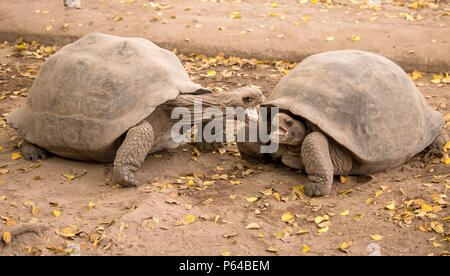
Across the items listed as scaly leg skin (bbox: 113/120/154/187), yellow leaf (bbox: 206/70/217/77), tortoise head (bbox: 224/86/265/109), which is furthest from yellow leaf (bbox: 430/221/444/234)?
yellow leaf (bbox: 206/70/217/77)

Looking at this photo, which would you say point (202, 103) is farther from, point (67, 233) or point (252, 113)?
point (67, 233)

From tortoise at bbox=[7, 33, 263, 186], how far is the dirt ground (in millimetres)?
256

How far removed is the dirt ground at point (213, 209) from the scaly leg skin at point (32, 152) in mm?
97

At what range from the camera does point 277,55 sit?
361 inches

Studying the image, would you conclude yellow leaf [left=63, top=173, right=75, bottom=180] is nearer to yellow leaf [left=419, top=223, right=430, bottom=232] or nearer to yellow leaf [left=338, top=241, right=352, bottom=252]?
yellow leaf [left=338, top=241, right=352, bottom=252]

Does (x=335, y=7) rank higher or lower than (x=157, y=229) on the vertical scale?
higher

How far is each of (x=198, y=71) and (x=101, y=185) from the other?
12.4 feet

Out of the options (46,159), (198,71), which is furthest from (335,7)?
(46,159)

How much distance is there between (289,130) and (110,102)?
6.20 feet

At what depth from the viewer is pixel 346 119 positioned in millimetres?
5066

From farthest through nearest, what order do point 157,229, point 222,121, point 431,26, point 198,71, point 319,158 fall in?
point 431,26 < point 198,71 < point 222,121 < point 319,158 < point 157,229

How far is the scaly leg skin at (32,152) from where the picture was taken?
5926 millimetres

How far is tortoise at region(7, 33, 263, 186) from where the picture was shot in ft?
17.5

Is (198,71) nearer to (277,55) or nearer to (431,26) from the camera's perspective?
(277,55)
